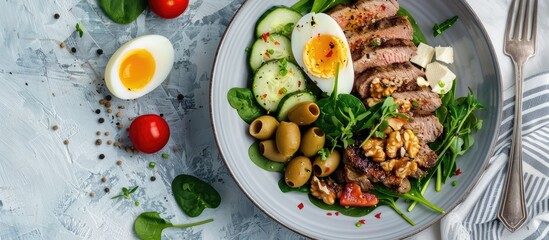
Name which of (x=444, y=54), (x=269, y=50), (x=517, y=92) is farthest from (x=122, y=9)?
(x=517, y=92)

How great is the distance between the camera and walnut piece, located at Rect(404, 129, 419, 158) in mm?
3270

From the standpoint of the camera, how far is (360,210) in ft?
11.1

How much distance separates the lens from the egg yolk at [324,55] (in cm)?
332

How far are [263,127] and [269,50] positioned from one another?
41 centimetres

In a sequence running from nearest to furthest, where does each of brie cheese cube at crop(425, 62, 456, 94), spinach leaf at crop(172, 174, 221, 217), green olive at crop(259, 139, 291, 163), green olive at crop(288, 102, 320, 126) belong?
green olive at crop(288, 102, 320, 126) < green olive at crop(259, 139, 291, 163) < brie cheese cube at crop(425, 62, 456, 94) < spinach leaf at crop(172, 174, 221, 217)

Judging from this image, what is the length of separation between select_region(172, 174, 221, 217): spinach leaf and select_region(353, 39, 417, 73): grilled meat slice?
1.02m

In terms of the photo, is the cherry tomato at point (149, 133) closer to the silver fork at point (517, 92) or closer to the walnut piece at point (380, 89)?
the walnut piece at point (380, 89)

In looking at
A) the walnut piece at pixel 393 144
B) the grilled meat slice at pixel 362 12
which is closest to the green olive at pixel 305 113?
the walnut piece at pixel 393 144

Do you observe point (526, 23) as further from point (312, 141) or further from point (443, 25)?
point (312, 141)

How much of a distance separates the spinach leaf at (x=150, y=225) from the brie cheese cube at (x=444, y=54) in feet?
5.23

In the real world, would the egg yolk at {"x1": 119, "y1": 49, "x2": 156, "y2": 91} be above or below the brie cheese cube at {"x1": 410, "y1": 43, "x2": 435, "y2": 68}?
below

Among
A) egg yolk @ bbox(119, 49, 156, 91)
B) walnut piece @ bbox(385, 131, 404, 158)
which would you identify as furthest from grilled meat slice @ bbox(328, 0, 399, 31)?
egg yolk @ bbox(119, 49, 156, 91)

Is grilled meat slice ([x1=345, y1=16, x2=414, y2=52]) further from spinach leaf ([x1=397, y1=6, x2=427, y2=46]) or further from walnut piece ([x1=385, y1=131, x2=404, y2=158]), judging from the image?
walnut piece ([x1=385, y1=131, x2=404, y2=158])

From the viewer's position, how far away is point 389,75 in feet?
11.0
